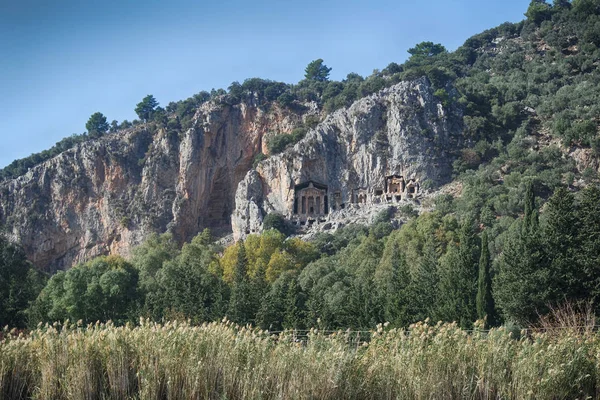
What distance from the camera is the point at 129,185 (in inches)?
4038

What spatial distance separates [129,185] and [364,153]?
115 ft

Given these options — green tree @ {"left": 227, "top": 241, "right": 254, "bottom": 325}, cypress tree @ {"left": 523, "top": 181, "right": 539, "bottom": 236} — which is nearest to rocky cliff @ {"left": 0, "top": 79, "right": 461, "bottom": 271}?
green tree @ {"left": 227, "top": 241, "right": 254, "bottom": 325}

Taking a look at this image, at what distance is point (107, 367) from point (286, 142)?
263 ft

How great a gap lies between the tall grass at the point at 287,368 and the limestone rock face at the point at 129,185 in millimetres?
80834

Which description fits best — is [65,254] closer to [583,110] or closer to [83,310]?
[83,310]

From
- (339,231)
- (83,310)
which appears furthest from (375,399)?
(339,231)

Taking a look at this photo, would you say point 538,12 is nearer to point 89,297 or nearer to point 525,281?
point 89,297

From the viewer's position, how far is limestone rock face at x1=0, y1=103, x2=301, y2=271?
328 feet

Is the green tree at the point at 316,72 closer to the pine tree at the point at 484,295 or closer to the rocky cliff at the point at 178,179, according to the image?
the rocky cliff at the point at 178,179

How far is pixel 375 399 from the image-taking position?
59.7 ft

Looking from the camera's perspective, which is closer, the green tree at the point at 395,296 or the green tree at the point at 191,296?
the green tree at the point at 395,296

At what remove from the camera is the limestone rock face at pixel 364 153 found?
8594cm

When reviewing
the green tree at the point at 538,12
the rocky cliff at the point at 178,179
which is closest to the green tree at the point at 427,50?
the green tree at the point at 538,12

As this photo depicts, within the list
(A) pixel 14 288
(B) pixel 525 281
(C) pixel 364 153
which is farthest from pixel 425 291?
(C) pixel 364 153
